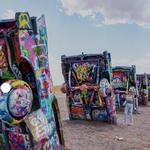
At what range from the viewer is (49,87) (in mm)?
7535

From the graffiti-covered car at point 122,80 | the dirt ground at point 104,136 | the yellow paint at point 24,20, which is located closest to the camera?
the yellow paint at point 24,20

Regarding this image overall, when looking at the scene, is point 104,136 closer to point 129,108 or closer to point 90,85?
point 90,85

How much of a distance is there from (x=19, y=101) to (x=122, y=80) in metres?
18.0

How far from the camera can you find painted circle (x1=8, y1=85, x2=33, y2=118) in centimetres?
512

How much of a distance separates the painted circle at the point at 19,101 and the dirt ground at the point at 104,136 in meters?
4.48

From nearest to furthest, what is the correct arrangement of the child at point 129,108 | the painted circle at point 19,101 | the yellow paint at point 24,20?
the painted circle at point 19,101 → the yellow paint at point 24,20 → the child at point 129,108

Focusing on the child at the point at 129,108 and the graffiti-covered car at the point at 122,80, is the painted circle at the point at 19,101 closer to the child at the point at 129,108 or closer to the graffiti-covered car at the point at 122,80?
the child at the point at 129,108

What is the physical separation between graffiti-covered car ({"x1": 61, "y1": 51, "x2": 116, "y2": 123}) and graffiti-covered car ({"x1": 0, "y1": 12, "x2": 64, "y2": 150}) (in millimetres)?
7899

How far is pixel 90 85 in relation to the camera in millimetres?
15547

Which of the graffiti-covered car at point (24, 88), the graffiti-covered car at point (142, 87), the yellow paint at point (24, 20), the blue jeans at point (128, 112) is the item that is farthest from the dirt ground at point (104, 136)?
the graffiti-covered car at point (142, 87)

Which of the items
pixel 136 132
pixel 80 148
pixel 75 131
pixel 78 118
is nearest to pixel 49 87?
pixel 80 148

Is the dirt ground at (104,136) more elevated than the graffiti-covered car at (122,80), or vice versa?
the graffiti-covered car at (122,80)

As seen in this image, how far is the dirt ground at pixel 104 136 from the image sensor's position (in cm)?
1119

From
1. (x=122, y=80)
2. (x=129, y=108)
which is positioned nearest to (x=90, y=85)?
(x=129, y=108)
